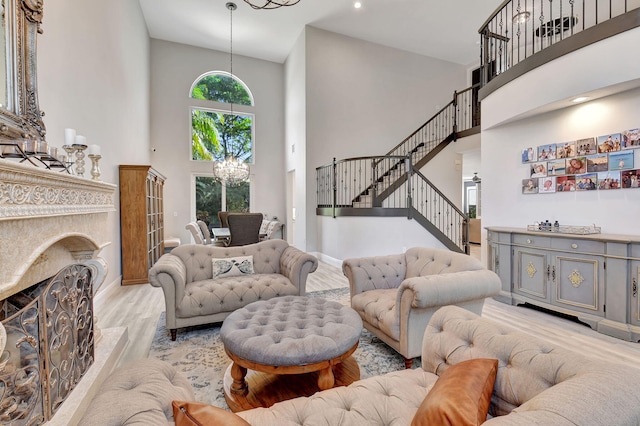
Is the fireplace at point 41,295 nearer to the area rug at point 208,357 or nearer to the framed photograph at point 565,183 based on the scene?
the area rug at point 208,357

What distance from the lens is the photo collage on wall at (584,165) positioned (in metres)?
3.15

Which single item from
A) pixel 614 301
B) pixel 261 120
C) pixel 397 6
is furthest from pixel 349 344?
pixel 261 120

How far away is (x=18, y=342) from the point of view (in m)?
1.33

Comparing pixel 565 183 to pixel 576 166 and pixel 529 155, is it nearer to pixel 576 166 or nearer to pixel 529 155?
pixel 576 166

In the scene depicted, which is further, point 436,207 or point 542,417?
point 436,207

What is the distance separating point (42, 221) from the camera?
5.36 ft

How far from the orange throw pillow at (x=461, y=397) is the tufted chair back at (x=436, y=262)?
1.50 meters

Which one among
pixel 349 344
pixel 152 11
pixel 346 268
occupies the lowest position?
pixel 349 344

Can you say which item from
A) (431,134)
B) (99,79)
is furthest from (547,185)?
(99,79)

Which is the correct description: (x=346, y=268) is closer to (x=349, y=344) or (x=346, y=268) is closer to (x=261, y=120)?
(x=349, y=344)

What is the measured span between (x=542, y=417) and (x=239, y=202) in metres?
8.41

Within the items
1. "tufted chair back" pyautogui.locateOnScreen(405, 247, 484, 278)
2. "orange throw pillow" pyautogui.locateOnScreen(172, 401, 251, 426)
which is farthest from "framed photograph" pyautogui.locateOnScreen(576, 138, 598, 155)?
"orange throw pillow" pyautogui.locateOnScreen(172, 401, 251, 426)

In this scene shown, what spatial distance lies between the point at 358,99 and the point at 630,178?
5691 millimetres

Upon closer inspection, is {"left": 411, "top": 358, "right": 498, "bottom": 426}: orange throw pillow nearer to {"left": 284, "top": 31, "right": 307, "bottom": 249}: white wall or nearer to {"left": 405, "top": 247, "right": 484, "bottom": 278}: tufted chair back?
{"left": 405, "top": 247, "right": 484, "bottom": 278}: tufted chair back
